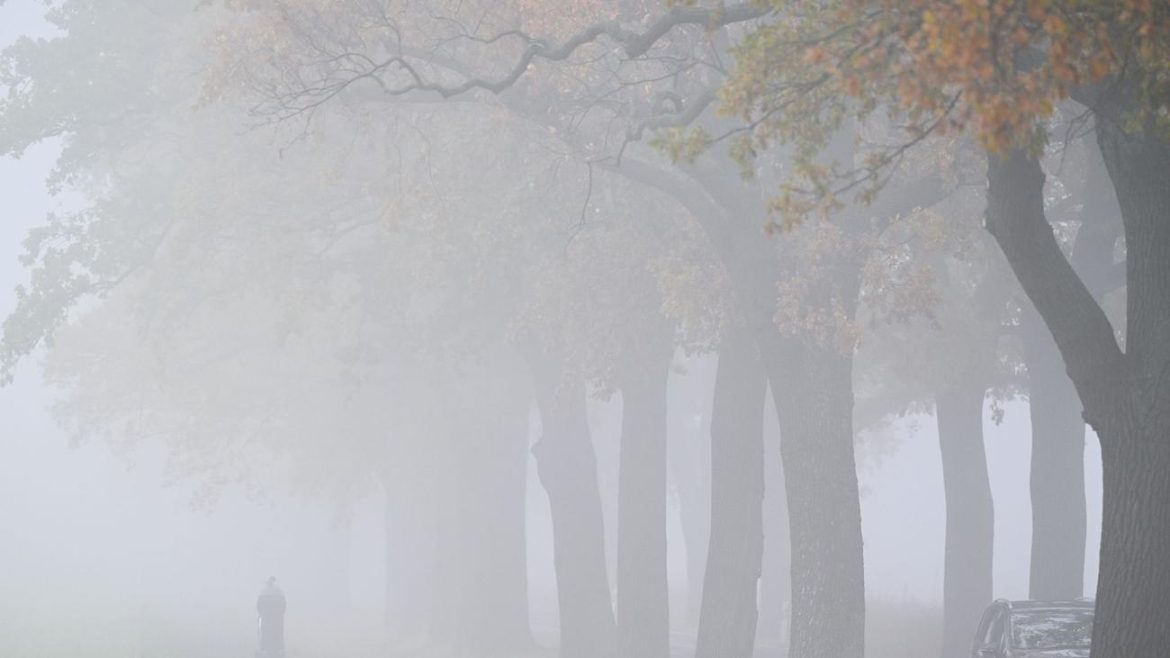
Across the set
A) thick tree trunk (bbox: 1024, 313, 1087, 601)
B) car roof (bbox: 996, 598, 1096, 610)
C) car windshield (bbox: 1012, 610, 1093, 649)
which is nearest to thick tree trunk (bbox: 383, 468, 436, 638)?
thick tree trunk (bbox: 1024, 313, 1087, 601)

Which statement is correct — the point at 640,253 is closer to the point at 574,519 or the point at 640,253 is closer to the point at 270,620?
the point at 574,519

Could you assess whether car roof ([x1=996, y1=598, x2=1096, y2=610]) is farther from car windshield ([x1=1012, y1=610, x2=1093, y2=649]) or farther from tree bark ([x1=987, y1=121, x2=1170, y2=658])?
tree bark ([x1=987, y1=121, x2=1170, y2=658])

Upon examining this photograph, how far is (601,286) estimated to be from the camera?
23438 mm

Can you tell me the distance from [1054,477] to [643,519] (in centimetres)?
635

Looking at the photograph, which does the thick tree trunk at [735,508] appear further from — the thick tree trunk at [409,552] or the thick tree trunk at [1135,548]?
the thick tree trunk at [409,552]

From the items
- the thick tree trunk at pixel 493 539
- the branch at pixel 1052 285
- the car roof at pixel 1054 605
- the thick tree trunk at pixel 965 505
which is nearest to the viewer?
the branch at pixel 1052 285

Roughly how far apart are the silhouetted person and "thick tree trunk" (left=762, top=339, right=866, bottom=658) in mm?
10859

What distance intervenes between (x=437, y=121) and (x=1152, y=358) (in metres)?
14.9

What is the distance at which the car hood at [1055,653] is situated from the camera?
16.9 m

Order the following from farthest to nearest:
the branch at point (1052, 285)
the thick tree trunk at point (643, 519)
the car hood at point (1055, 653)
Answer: the thick tree trunk at point (643, 519)
the car hood at point (1055, 653)
the branch at point (1052, 285)

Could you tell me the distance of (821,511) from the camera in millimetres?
17234

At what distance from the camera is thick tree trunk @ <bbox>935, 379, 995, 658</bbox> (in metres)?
27.3

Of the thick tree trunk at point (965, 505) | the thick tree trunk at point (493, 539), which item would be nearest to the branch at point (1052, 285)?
the thick tree trunk at point (965, 505)

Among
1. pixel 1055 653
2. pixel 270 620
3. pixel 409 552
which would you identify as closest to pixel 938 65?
pixel 1055 653
